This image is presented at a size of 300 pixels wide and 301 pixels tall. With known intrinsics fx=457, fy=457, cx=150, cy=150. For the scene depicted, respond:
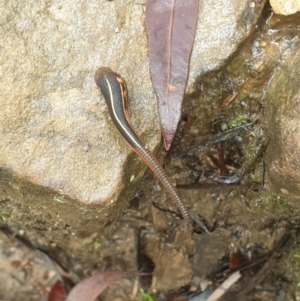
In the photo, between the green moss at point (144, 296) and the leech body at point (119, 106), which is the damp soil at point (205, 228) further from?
the leech body at point (119, 106)

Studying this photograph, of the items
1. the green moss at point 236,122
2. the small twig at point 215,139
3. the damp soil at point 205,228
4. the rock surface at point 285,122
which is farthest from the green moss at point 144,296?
the green moss at point 236,122

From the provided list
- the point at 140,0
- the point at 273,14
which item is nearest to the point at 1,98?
the point at 140,0

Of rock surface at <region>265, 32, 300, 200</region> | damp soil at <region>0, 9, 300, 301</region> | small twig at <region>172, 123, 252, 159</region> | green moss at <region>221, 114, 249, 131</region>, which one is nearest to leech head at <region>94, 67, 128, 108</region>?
damp soil at <region>0, 9, 300, 301</region>

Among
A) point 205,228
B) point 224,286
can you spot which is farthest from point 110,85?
point 224,286

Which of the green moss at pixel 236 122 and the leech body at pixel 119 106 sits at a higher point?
the leech body at pixel 119 106

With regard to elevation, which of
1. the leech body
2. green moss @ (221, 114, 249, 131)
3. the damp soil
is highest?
the leech body

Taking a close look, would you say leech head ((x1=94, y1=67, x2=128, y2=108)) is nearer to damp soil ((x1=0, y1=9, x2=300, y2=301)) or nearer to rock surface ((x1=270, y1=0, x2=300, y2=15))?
damp soil ((x1=0, y1=9, x2=300, y2=301))

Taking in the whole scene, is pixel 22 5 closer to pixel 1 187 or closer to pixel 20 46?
pixel 20 46
